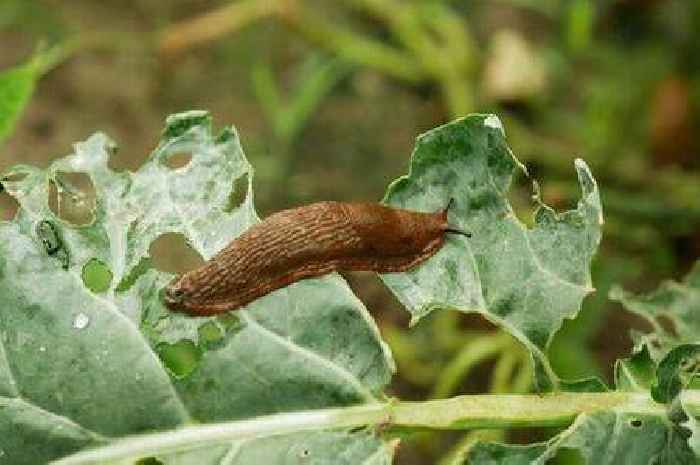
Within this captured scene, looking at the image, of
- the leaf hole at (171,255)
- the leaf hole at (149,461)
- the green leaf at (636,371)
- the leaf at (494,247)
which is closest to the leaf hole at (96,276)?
the leaf hole at (149,461)

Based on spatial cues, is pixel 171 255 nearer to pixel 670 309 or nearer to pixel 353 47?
pixel 353 47

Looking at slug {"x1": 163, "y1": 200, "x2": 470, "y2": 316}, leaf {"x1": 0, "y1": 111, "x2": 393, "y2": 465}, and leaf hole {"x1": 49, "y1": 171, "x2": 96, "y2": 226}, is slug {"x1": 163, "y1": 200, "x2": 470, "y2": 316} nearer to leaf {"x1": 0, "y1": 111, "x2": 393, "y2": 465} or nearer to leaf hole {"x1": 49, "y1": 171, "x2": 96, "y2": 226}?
leaf {"x1": 0, "y1": 111, "x2": 393, "y2": 465}

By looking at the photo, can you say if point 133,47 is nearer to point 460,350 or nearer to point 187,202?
point 460,350

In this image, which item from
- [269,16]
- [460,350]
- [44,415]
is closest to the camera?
[44,415]

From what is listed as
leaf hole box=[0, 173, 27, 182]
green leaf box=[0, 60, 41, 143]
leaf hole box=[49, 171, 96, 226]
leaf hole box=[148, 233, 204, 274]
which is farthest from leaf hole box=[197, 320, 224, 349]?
leaf hole box=[148, 233, 204, 274]

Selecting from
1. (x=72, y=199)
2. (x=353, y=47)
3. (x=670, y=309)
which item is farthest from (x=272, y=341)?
(x=353, y=47)

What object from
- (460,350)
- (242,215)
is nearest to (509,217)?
(242,215)

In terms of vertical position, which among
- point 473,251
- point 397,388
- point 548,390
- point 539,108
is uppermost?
point 473,251

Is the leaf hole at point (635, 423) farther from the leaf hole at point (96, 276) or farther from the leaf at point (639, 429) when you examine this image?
the leaf hole at point (96, 276)
